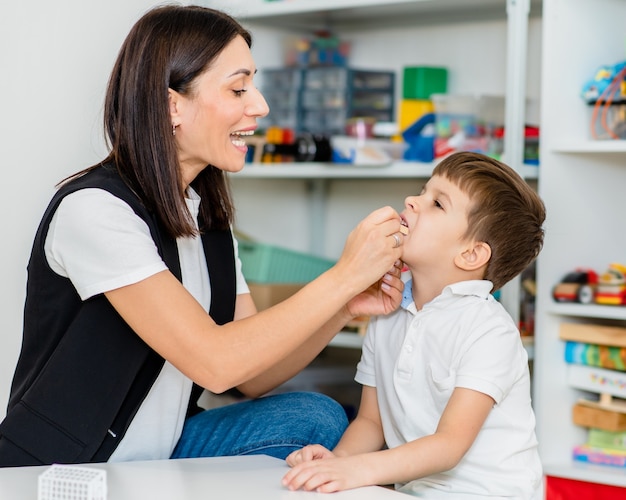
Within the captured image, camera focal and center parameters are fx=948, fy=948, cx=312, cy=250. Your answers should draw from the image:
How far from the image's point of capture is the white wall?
69.6 inches

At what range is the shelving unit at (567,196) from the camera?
1.97m

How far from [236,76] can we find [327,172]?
2.81 ft

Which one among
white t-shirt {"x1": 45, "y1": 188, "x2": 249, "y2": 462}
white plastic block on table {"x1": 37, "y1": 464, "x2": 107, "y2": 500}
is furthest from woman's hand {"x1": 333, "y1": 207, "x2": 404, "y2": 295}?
white plastic block on table {"x1": 37, "y1": 464, "x2": 107, "y2": 500}

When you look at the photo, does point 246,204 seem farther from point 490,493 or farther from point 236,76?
point 490,493

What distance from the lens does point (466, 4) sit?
2367 mm

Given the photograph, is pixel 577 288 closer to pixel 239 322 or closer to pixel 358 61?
pixel 239 322

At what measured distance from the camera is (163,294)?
4.12 feet

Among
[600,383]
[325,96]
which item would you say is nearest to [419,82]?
[325,96]

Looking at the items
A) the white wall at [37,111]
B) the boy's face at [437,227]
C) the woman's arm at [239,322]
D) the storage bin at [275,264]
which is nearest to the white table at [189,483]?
the woman's arm at [239,322]

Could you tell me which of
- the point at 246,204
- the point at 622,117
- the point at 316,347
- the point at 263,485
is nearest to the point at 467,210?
the point at 316,347

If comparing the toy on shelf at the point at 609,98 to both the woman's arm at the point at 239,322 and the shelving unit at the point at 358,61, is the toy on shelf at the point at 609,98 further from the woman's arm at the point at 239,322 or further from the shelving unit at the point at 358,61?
the woman's arm at the point at 239,322

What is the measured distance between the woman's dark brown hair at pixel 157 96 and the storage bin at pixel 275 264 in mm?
1011

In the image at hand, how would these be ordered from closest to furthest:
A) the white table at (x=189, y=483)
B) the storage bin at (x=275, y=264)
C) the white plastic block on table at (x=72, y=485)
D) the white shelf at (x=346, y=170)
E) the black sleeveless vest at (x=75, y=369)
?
the white plastic block on table at (x=72, y=485) < the white table at (x=189, y=483) < the black sleeveless vest at (x=75, y=369) < the white shelf at (x=346, y=170) < the storage bin at (x=275, y=264)

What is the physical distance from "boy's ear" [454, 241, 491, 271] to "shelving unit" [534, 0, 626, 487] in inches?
26.2
